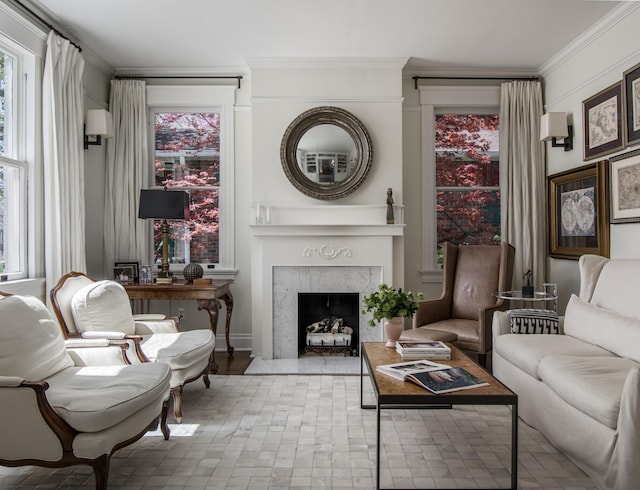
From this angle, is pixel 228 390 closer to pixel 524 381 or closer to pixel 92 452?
pixel 92 452

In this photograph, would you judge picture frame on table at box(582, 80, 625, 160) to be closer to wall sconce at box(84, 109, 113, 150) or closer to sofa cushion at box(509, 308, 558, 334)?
sofa cushion at box(509, 308, 558, 334)

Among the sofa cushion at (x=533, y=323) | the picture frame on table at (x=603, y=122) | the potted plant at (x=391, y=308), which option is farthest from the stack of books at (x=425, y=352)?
the picture frame on table at (x=603, y=122)

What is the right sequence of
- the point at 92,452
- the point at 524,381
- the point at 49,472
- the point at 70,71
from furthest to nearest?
1. the point at 70,71
2. the point at 524,381
3. the point at 49,472
4. the point at 92,452

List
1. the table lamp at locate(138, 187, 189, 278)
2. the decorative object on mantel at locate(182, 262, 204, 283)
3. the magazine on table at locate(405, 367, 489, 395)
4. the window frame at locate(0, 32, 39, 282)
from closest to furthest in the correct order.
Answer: the magazine on table at locate(405, 367, 489, 395) < the window frame at locate(0, 32, 39, 282) < the table lamp at locate(138, 187, 189, 278) < the decorative object on mantel at locate(182, 262, 204, 283)

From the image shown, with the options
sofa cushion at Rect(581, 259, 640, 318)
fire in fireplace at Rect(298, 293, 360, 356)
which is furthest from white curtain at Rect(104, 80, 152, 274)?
sofa cushion at Rect(581, 259, 640, 318)

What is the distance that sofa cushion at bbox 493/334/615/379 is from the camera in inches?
109

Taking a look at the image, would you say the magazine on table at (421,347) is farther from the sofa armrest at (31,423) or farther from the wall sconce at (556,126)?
the wall sconce at (556,126)

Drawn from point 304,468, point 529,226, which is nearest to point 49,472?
point 304,468

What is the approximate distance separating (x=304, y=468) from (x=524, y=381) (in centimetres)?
148

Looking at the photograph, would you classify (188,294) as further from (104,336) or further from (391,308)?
(391,308)

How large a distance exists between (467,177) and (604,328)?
2.36m

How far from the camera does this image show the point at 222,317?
16.1ft

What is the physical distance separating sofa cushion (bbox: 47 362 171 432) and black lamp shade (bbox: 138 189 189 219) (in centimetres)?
182

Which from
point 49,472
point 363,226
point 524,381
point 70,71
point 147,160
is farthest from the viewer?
point 147,160
